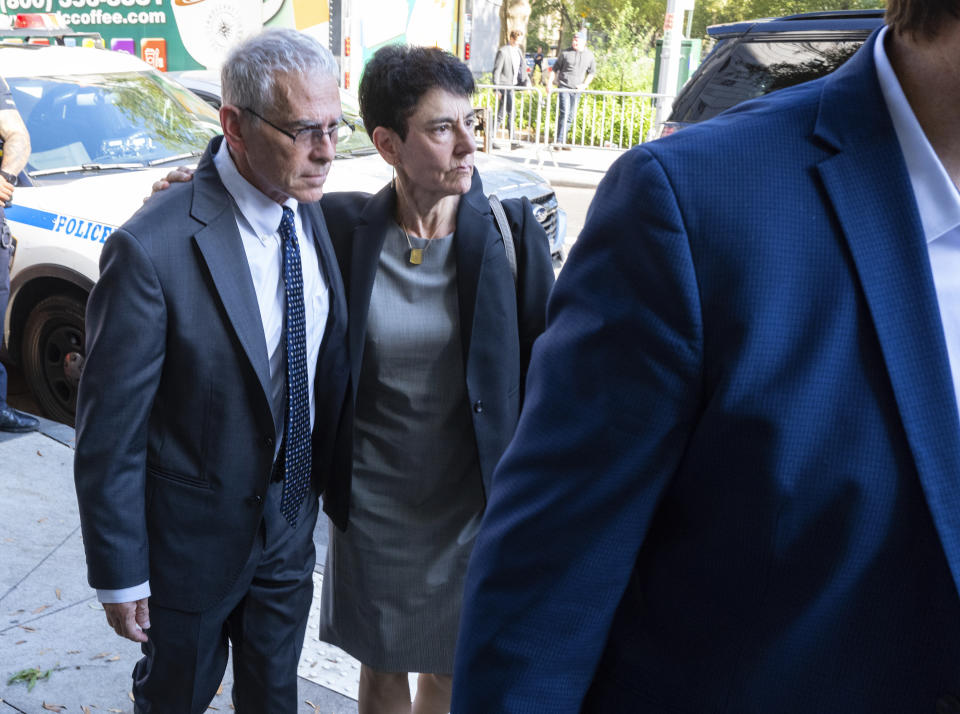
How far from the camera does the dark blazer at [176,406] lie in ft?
7.50

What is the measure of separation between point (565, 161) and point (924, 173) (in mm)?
15974

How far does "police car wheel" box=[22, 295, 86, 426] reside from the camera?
5.88 m

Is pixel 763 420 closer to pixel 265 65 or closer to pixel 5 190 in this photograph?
pixel 265 65

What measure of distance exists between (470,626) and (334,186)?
5.18 m

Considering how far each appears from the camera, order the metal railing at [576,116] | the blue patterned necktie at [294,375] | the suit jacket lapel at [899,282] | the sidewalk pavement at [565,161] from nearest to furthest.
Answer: the suit jacket lapel at [899,282]
the blue patterned necktie at [294,375]
the sidewalk pavement at [565,161]
the metal railing at [576,116]

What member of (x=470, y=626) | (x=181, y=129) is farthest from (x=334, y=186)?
(x=470, y=626)

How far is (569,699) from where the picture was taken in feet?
4.30

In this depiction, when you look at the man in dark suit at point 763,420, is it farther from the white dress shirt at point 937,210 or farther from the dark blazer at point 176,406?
the dark blazer at point 176,406

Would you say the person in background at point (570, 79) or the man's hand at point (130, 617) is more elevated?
the man's hand at point (130, 617)

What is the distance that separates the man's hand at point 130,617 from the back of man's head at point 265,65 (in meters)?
1.15

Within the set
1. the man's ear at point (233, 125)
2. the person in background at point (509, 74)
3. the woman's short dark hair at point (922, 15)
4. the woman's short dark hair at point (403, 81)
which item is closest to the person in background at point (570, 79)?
the person in background at point (509, 74)

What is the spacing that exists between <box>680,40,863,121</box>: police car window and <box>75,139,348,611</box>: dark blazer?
4441 millimetres

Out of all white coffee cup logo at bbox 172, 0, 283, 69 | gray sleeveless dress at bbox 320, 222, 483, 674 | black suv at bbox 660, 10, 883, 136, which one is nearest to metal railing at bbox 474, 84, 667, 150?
white coffee cup logo at bbox 172, 0, 283, 69

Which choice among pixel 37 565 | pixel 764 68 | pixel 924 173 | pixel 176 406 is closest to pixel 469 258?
pixel 176 406
